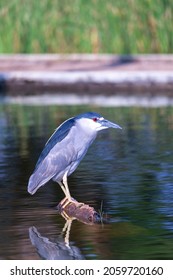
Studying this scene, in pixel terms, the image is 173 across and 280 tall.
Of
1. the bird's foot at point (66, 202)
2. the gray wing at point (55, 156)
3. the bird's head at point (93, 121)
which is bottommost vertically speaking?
the bird's foot at point (66, 202)

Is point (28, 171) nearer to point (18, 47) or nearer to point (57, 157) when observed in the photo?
point (57, 157)

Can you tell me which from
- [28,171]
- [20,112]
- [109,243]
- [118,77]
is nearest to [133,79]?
[118,77]

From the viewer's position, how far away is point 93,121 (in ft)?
34.3

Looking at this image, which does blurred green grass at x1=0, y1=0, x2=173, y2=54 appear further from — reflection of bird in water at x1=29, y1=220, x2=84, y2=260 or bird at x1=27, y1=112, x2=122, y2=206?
reflection of bird in water at x1=29, y1=220, x2=84, y2=260

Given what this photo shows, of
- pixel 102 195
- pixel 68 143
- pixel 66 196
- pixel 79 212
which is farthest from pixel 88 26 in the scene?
pixel 79 212

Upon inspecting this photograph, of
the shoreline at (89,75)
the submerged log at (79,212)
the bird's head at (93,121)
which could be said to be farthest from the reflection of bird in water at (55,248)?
the shoreline at (89,75)

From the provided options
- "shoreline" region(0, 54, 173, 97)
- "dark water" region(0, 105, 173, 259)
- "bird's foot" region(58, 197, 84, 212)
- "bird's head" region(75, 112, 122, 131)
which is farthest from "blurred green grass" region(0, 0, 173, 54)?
"bird's head" region(75, 112, 122, 131)

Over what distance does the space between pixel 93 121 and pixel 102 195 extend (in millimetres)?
1046

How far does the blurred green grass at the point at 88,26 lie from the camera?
843 inches

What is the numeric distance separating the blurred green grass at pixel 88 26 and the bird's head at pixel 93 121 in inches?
430

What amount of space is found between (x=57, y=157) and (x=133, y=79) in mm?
9610

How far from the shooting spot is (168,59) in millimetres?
20750

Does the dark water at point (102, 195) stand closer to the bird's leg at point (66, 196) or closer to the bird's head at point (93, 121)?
the bird's leg at point (66, 196)
